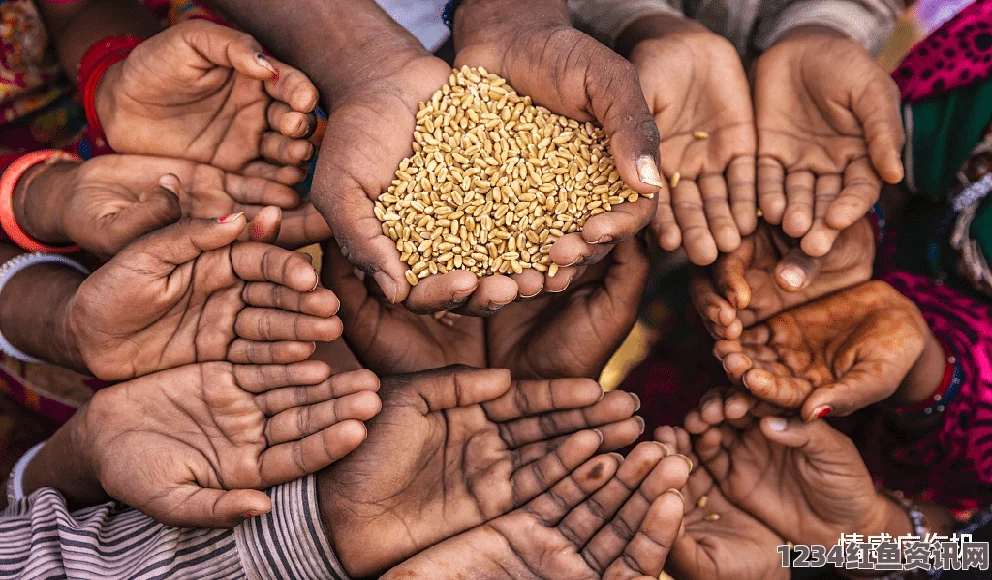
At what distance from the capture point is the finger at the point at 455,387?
73.4 inches

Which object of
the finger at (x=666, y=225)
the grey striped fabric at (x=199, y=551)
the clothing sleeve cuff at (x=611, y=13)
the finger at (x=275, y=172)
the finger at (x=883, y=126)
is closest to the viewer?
the grey striped fabric at (x=199, y=551)

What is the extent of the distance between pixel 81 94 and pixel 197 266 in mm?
996

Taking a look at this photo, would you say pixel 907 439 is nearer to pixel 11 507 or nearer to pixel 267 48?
pixel 267 48

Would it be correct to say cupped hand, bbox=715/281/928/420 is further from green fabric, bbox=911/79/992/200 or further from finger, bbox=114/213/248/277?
finger, bbox=114/213/248/277

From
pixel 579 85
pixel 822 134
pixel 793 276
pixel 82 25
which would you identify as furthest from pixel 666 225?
pixel 82 25

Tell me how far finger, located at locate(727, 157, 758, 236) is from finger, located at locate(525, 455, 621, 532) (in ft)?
2.69

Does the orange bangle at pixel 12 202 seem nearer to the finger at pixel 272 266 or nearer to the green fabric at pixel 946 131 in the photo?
the finger at pixel 272 266

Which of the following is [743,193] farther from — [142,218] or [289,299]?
[142,218]

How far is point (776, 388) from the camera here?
186cm

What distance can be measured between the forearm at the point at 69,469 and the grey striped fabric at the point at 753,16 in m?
2.21

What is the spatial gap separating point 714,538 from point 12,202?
2.44m

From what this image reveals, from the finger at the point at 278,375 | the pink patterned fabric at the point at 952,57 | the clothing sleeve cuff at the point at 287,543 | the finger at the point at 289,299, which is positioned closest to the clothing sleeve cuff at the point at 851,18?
the pink patterned fabric at the point at 952,57

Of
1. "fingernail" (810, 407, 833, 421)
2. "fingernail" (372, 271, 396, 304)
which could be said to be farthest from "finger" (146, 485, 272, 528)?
"fingernail" (810, 407, 833, 421)

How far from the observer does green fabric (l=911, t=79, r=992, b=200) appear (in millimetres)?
2225
